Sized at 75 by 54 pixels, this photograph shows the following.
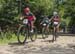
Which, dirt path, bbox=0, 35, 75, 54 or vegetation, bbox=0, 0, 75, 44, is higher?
dirt path, bbox=0, 35, 75, 54

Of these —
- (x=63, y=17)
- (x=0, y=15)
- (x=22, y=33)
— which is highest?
(x=22, y=33)

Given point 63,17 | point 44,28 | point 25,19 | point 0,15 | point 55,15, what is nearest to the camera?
point 25,19

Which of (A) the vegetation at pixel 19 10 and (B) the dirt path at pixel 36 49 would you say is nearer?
(B) the dirt path at pixel 36 49

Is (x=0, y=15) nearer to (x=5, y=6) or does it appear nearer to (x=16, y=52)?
(x=5, y=6)

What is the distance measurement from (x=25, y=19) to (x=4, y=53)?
3822mm

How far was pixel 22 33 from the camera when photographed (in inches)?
580

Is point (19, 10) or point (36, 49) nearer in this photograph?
point (36, 49)

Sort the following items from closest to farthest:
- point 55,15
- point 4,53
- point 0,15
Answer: point 4,53
point 55,15
point 0,15

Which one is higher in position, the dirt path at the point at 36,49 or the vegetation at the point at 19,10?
the dirt path at the point at 36,49

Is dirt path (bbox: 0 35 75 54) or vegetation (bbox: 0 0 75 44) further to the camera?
vegetation (bbox: 0 0 75 44)

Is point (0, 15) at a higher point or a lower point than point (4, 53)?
lower

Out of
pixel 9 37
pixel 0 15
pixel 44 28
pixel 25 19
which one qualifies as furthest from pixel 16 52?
pixel 0 15

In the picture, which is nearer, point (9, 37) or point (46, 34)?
point (9, 37)

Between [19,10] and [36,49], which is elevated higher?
[36,49]
